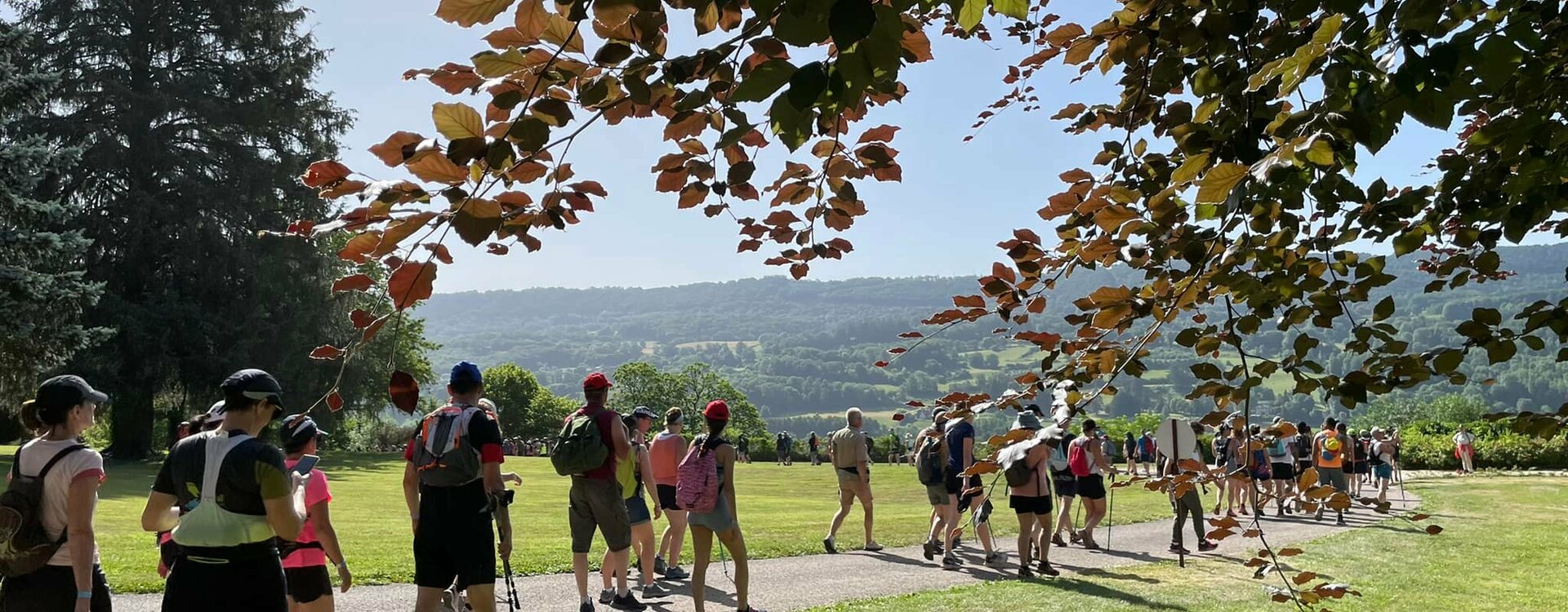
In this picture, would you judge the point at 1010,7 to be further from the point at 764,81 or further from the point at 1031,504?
the point at 1031,504

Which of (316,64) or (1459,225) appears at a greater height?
(316,64)

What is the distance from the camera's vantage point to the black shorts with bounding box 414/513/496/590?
19.5ft

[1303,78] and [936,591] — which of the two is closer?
[1303,78]

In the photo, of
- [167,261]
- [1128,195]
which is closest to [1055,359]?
[1128,195]

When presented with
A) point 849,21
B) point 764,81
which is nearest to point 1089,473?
point 764,81

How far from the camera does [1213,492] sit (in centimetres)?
2278

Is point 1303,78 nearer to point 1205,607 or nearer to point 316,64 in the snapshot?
point 1205,607

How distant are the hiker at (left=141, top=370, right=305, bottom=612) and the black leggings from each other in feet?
2.93

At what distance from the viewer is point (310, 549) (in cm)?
589

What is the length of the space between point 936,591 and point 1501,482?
2802 centimetres

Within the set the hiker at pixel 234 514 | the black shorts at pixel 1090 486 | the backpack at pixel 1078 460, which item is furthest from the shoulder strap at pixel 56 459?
the black shorts at pixel 1090 486

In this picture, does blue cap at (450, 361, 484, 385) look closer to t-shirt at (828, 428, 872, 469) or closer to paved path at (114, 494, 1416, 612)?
paved path at (114, 494, 1416, 612)

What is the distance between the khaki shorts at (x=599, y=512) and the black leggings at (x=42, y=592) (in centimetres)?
349

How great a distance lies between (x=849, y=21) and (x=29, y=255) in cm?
2763
